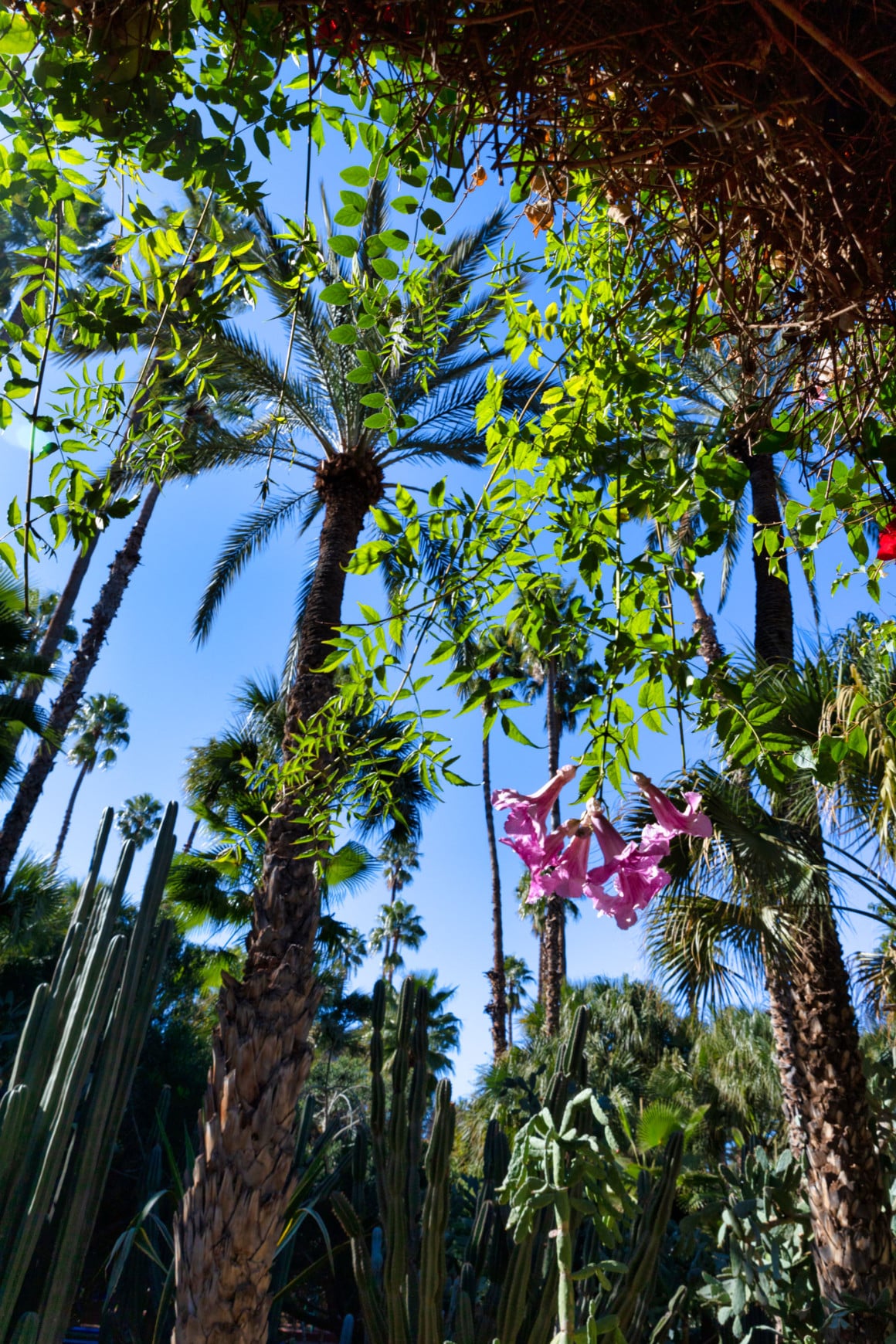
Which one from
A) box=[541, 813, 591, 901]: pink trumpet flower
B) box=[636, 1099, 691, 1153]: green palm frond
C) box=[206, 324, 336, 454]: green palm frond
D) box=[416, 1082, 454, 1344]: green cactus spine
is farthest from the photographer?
box=[636, 1099, 691, 1153]: green palm frond

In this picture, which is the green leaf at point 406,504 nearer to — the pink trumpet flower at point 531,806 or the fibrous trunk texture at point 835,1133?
the pink trumpet flower at point 531,806

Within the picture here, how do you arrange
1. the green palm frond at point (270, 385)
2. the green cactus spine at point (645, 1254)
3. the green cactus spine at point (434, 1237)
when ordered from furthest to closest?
the green palm frond at point (270, 385) → the green cactus spine at point (434, 1237) → the green cactus spine at point (645, 1254)

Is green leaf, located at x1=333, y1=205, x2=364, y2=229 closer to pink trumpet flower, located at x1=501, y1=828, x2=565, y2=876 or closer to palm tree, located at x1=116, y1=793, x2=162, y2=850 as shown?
pink trumpet flower, located at x1=501, y1=828, x2=565, y2=876

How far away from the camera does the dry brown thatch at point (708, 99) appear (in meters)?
0.84

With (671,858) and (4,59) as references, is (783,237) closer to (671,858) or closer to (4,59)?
(4,59)

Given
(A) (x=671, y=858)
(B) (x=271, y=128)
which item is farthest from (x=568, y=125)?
(A) (x=671, y=858)

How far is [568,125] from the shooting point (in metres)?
0.96

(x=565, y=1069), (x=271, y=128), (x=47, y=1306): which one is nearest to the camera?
(x=271, y=128)

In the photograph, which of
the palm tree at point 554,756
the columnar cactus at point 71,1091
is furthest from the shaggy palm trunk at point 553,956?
the columnar cactus at point 71,1091

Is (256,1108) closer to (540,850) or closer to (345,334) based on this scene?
(540,850)

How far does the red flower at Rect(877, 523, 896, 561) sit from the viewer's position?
1095 mm

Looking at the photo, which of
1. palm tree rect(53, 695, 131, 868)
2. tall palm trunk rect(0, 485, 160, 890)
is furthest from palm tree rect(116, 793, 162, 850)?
tall palm trunk rect(0, 485, 160, 890)

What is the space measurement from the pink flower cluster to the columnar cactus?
9.24 feet

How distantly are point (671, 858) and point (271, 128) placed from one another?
14.9ft
